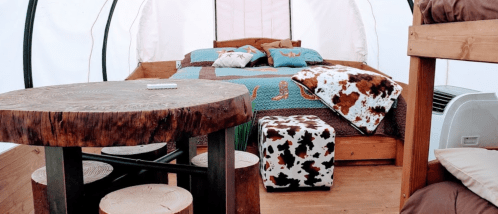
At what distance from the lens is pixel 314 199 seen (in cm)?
213

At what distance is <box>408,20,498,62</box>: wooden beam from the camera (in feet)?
2.88

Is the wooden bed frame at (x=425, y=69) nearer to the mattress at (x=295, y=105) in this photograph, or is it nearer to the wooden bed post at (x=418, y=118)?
the wooden bed post at (x=418, y=118)

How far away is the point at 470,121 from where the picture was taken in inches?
81.7

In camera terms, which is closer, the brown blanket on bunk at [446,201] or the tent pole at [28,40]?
the brown blanket on bunk at [446,201]

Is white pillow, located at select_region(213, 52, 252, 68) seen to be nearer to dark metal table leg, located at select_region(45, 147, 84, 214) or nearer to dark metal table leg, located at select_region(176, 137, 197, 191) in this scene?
dark metal table leg, located at select_region(176, 137, 197, 191)

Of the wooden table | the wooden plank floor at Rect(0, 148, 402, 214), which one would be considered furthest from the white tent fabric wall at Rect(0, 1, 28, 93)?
the wooden table

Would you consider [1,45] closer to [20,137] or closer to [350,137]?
[20,137]

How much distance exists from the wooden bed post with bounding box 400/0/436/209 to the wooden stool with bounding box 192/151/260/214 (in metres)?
0.55

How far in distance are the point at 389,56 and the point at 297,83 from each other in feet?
5.25

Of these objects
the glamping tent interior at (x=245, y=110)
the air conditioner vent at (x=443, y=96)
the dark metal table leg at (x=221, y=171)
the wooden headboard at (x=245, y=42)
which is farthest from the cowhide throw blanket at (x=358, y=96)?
the wooden headboard at (x=245, y=42)

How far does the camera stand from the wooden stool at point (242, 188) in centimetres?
133

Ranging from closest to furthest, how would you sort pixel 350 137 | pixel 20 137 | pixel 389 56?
1. pixel 20 137
2. pixel 350 137
3. pixel 389 56

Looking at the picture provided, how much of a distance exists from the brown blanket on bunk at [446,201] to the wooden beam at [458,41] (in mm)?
488

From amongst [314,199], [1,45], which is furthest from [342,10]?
[1,45]
